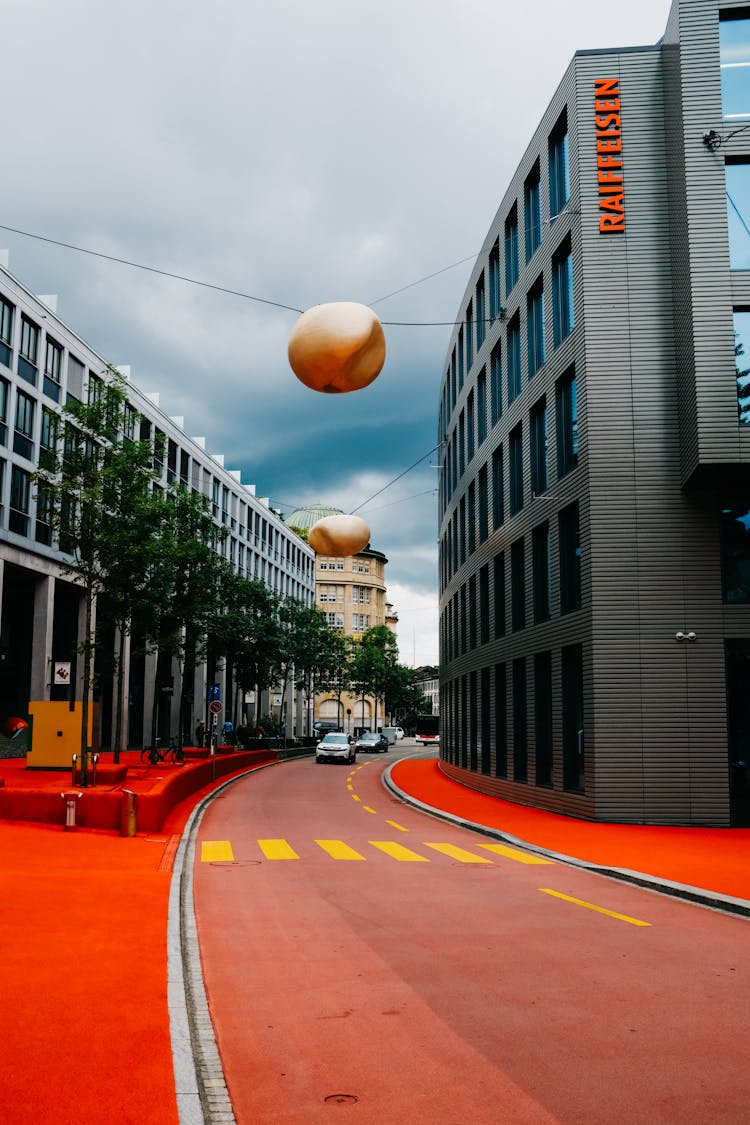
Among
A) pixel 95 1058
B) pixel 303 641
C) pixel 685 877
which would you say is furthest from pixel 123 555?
pixel 303 641

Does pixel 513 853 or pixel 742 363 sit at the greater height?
pixel 742 363

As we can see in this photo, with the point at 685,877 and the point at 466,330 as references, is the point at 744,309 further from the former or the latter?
the point at 466,330

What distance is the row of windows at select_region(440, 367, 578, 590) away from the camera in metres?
25.3

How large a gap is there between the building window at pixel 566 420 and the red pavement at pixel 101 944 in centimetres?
928

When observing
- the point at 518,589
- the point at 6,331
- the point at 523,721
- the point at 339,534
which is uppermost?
the point at 6,331

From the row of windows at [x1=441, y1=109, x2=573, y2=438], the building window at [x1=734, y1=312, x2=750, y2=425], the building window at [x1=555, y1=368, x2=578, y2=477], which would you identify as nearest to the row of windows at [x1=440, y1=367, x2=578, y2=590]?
the building window at [x1=555, y1=368, x2=578, y2=477]

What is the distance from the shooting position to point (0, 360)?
1580 inches

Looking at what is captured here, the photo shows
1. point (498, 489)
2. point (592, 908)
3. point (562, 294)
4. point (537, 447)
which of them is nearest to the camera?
point (592, 908)

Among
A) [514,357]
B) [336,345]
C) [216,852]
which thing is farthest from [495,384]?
[336,345]

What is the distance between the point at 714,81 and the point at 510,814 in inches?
714

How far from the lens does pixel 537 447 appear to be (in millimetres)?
27922

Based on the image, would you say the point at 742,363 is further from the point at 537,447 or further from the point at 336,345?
the point at 336,345

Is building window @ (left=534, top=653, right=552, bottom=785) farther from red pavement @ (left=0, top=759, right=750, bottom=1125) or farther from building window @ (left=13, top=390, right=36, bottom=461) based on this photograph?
building window @ (left=13, top=390, right=36, bottom=461)

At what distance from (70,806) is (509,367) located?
66.5ft
